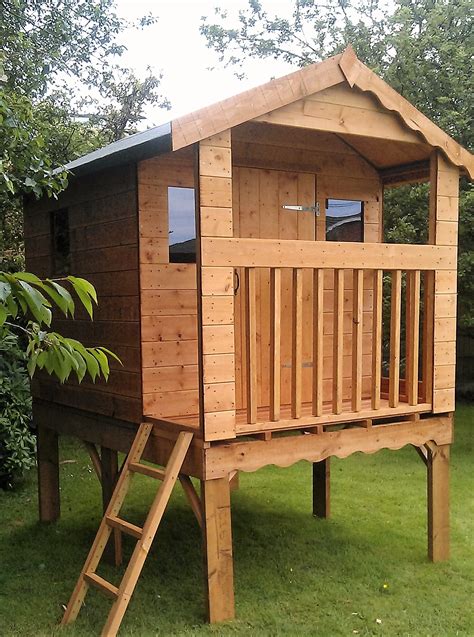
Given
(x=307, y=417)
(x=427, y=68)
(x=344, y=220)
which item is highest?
(x=427, y=68)

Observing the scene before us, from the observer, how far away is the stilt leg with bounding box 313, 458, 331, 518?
278 inches

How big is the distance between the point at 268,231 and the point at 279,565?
281 centimetres

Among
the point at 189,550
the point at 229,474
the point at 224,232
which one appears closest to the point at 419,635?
the point at 229,474

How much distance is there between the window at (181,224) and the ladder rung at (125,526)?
6.32 ft

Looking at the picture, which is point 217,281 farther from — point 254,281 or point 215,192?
point 215,192

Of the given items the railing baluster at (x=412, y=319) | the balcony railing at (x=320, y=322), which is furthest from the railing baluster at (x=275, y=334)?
the railing baluster at (x=412, y=319)

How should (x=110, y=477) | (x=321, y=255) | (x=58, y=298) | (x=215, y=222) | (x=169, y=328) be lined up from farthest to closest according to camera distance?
(x=110, y=477)
(x=169, y=328)
(x=321, y=255)
(x=215, y=222)
(x=58, y=298)

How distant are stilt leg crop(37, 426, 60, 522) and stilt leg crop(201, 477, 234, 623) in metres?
2.94

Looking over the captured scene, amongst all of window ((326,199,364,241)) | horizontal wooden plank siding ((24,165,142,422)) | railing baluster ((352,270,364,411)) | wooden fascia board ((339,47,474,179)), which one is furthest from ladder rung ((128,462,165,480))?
wooden fascia board ((339,47,474,179))

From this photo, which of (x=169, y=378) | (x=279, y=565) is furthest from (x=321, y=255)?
(x=279, y=565)

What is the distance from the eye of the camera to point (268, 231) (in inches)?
227

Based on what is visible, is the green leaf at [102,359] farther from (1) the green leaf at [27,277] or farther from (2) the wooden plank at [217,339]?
(2) the wooden plank at [217,339]

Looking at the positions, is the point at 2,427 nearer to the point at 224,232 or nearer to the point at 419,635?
the point at 224,232

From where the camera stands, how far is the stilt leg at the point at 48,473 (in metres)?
6.89
